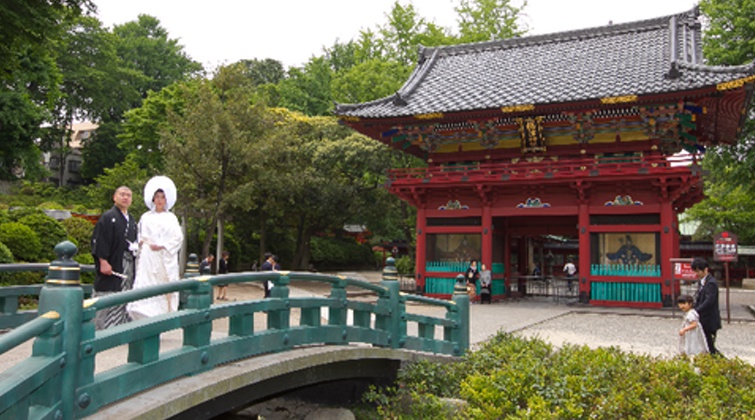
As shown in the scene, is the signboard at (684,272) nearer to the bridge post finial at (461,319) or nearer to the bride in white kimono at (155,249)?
the bridge post finial at (461,319)

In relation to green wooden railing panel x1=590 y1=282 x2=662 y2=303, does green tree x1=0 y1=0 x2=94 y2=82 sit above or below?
above

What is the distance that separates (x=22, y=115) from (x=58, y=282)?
23.9 metres

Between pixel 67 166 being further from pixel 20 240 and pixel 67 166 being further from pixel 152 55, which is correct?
pixel 20 240

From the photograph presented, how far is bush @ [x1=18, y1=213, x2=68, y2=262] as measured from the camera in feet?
50.9

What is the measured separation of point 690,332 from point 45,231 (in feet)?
49.4

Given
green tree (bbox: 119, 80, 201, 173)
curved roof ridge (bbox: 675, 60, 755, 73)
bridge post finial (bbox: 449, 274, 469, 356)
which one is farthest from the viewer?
green tree (bbox: 119, 80, 201, 173)

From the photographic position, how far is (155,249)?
6.83 metres

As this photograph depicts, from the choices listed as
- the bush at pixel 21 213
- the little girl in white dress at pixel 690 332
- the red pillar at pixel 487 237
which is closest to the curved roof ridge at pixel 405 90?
the red pillar at pixel 487 237

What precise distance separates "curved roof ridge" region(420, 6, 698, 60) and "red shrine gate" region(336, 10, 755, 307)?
0.07m

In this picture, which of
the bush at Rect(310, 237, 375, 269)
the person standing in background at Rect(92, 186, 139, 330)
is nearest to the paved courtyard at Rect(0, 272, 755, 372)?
the person standing in background at Rect(92, 186, 139, 330)


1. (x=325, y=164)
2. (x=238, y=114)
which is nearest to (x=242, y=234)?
(x=325, y=164)

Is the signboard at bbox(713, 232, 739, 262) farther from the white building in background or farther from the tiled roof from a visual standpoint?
the white building in background

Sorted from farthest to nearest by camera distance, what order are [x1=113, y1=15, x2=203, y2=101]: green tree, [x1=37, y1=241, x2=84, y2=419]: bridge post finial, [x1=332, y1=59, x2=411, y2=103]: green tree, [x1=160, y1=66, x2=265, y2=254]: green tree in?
[x1=113, y1=15, x2=203, y2=101]: green tree → [x1=332, y1=59, x2=411, y2=103]: green tree → [x1=160, y1=66, x2=265, y2=254]: green tree → [x1=37, y1=241, x2=84, y2=419]: bridge post finial

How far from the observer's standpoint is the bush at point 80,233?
55.4 feet
